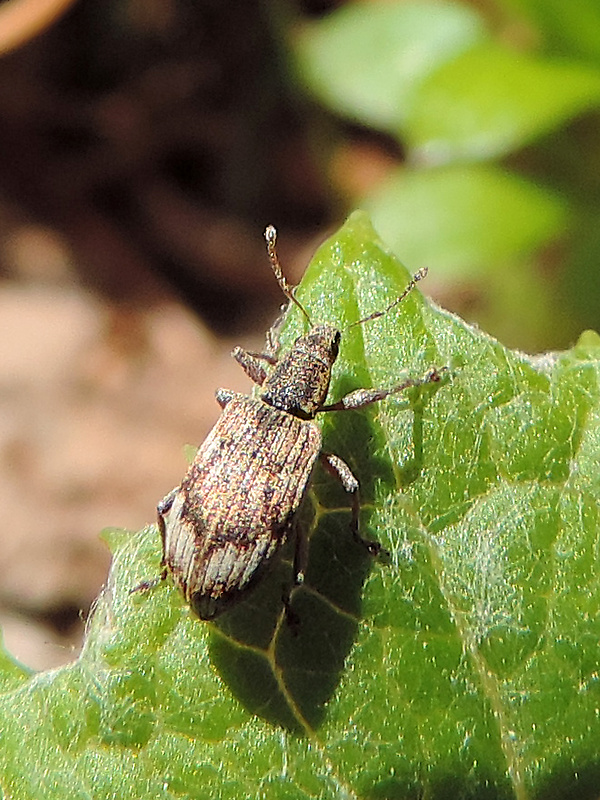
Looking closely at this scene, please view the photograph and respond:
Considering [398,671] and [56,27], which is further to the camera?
[56,27]

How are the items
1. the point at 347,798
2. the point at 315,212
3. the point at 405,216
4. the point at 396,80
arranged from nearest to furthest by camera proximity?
the point at 347,798
the point at 405,216
the point at 396,80
the point at 315,212

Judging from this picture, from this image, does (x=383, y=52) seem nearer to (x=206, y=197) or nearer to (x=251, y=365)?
(x=206, y=197)

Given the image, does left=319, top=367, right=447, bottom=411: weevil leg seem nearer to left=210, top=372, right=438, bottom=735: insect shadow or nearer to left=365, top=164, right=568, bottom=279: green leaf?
left=210, top=372, right=438, bottom=735: insect shadow

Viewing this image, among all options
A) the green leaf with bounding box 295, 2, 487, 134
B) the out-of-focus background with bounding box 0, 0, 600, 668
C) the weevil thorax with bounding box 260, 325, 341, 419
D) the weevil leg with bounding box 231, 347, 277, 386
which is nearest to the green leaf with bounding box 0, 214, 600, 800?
the weevil thorax with bounding box 260, 325, 341, 419

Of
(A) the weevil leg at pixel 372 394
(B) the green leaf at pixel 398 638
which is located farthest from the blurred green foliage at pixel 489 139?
(B) the green leaf at pixel 398 638

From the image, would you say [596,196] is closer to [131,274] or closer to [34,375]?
[131,274]

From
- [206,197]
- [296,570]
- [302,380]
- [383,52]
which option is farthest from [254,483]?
[206,197]

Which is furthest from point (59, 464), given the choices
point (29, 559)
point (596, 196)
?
point (596, 196)
